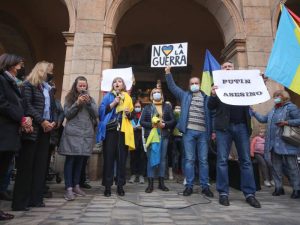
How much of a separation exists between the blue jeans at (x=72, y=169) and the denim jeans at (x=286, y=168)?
338cm

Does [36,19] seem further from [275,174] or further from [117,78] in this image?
[275,174]

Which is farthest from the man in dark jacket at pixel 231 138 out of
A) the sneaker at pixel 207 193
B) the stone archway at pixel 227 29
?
the stone archway at pixel 227 29

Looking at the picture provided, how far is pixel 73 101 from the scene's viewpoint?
A: 14.6 feet

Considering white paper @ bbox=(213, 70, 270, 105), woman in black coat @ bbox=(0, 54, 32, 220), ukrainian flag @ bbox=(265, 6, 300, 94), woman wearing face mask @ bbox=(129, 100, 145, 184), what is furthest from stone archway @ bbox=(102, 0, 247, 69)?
woman in black coat @ bbox=(0, 54, 32, 220)

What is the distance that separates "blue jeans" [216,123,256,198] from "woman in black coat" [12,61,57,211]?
2395 millimetres

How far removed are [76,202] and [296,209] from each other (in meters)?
2.97

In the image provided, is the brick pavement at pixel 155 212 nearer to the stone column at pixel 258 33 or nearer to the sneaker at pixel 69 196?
the sneaker at pixel 69 196

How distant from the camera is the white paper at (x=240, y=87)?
3986 millimetres

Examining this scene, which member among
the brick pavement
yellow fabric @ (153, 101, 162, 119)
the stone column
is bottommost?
the brick pavement

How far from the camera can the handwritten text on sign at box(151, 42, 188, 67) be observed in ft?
17.1

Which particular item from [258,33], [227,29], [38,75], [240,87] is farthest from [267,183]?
[38,75]

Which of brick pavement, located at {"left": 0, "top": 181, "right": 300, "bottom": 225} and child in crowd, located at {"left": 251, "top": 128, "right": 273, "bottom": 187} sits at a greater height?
child in crowd, located at {"left": 251, "top": 128, "right": 273, "bottom": 187}

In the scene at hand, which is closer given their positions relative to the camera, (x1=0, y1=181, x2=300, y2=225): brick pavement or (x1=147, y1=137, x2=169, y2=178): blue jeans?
(x1=0, y1=181, x2=300, y2=225): brick pavement

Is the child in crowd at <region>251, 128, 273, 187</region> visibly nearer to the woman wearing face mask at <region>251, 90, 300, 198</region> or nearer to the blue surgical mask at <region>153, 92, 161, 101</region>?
the woman wearing face mask at <region>251, 90, 300, 198</region>
